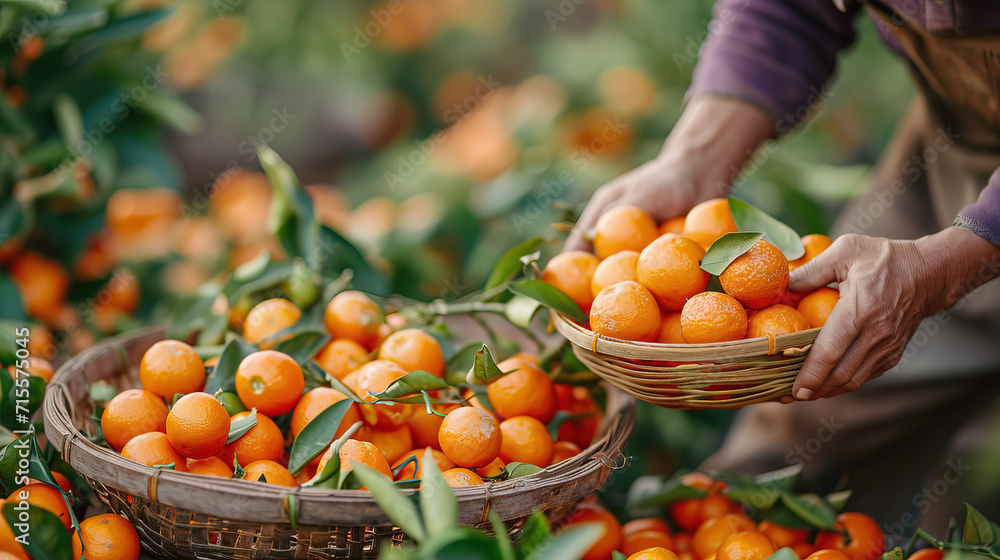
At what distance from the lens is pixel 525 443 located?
1.08 m

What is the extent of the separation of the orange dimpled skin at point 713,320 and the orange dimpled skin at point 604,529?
14.5 inches

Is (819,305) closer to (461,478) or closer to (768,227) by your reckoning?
(768,227)

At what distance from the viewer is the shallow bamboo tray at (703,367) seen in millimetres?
928

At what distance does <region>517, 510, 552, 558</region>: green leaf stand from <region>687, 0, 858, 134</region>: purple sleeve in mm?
990

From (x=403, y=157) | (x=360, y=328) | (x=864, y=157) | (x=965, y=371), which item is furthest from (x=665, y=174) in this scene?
(x=864, y=157)

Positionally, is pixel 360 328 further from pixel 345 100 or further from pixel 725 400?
pixel 345 100

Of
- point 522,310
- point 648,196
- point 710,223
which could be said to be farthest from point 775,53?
point 522,310

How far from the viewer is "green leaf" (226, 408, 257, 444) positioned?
3.29ft

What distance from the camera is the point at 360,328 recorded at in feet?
4.21

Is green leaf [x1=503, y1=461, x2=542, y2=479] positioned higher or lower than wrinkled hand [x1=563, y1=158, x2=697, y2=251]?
lower

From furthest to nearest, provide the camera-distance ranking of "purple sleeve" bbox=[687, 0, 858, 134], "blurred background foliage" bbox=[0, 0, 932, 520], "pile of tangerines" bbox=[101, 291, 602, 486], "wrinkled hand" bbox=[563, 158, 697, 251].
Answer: "blurred background foliage" bbox=[0, 0, 932, 520]
"purple sleeve" bbox=[687, 0, 858, 134]
"wrinkled hand" bbox=[563, 158, 697, 251]
"pile of tangerines" bbox=[101, 291, 602, 486]

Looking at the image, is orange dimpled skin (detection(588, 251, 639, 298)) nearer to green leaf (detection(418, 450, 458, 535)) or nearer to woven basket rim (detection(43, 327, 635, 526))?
woven basket rim (detection(43, 327, 635, 526))

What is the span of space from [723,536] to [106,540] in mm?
929

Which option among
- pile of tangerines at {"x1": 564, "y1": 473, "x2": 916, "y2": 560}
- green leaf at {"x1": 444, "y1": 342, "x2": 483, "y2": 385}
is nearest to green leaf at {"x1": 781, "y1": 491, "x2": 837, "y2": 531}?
pile of tangerines at {"x1": 564, "y1": 473, "x2": 916, "y2": 560}
